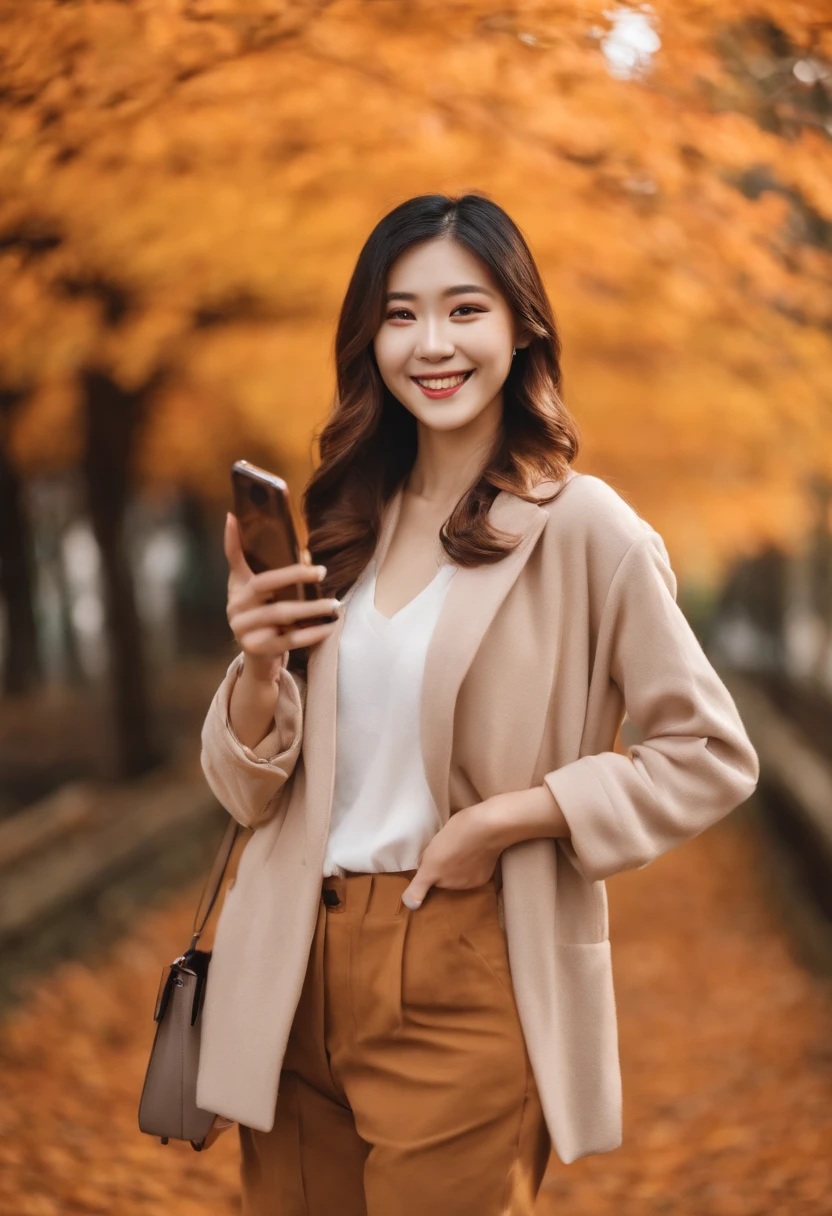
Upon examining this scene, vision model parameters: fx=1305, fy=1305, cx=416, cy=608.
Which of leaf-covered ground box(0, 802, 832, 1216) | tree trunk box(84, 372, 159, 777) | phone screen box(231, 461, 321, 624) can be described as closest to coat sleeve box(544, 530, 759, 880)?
phone screen box(231, 461, 321, 624)

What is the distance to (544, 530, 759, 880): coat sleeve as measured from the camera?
1964 millimetres

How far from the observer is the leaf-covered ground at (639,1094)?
4449 mm

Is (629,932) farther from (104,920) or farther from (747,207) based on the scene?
(747,207)

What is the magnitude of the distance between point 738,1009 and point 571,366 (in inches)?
190

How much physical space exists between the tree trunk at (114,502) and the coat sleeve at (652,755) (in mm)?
7141

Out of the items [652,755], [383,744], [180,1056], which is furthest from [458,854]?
[180,1056]

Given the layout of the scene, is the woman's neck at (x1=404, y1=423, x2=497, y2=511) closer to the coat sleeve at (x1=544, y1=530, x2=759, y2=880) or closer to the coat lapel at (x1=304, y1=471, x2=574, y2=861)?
the coat lapel at (x1=304, y1=471, x2=574, y2=861)

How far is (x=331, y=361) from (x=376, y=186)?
3.62 meters

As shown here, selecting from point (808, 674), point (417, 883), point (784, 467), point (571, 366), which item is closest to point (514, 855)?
point (417, 883)

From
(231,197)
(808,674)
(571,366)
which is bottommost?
(808,674)

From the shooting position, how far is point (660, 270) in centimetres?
677

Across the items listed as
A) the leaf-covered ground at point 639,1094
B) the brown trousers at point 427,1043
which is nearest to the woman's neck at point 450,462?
the brown trousers at point 427,1043

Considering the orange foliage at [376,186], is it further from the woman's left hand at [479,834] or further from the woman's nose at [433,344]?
the woman's left hand at [479,834]

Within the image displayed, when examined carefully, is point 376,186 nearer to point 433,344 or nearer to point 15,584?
point 433,344
